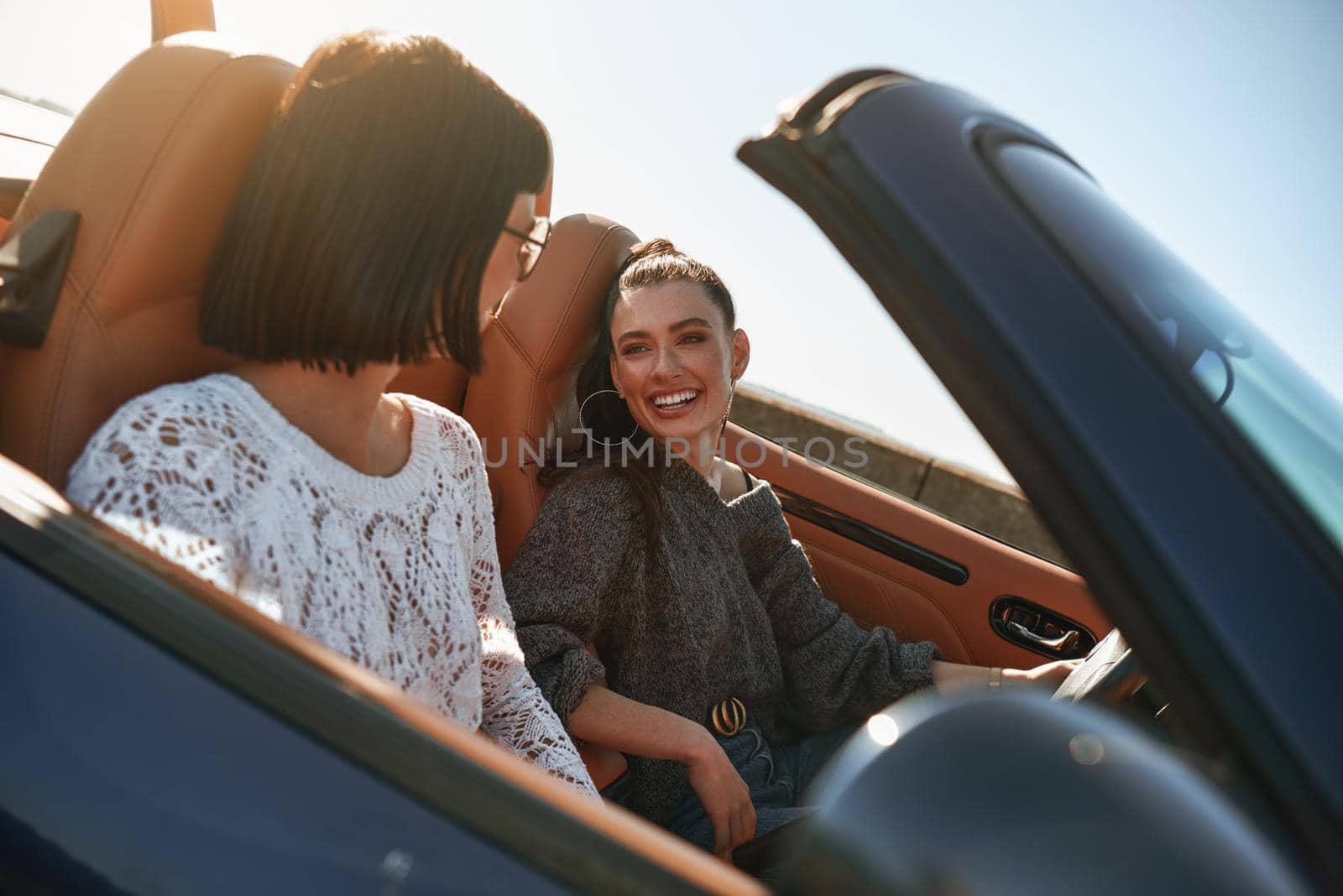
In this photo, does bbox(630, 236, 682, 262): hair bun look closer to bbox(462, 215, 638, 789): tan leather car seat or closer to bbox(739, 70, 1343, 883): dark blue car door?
bbox(462, 215, 638, 789): tan leather car seat

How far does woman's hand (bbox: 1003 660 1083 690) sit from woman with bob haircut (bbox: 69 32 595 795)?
1539 millimetres

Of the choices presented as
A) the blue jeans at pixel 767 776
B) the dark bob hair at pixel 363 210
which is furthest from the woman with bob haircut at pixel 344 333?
the blue jeans at pixel 767 776

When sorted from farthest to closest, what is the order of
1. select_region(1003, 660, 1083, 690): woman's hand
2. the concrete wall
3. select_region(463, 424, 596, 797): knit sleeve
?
the concrete wall → select_region(1003, 660, 1083, 690): woman's hand → select_region(463, 424, 596, 797): knit sleeve

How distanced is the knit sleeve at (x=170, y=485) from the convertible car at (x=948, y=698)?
8cm

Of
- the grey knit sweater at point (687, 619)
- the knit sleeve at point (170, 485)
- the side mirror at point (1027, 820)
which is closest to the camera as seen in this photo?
the side mirror at point (1027, 820)

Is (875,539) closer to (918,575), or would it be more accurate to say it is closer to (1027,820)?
(918,575)

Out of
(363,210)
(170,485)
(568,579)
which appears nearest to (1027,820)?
(170,485)

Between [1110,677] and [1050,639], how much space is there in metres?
1.19

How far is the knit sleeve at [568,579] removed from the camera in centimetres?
190

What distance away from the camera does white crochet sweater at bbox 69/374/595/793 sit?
107 cm

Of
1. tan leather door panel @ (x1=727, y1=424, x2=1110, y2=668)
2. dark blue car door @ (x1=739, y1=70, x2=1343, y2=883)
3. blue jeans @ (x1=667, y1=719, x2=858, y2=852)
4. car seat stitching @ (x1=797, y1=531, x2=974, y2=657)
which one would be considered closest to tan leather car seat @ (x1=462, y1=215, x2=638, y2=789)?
blue jeans @ (x1=667, y1=719, x2=858, y2=852)

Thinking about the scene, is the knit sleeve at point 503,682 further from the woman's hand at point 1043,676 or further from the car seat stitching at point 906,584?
the car seat stitching at point 906,584

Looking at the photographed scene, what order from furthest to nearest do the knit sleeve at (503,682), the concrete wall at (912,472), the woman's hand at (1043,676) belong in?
the concrete wall at (912,472)
the woman's hand at (1043,676)
the knit sleeve at (503,682)

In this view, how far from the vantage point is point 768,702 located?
2.40m
